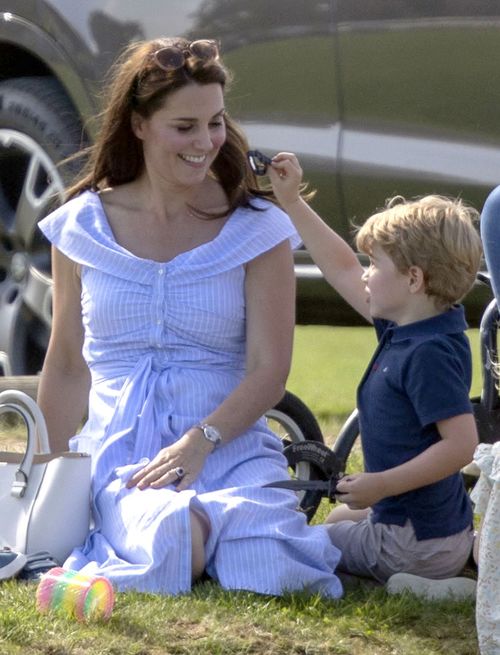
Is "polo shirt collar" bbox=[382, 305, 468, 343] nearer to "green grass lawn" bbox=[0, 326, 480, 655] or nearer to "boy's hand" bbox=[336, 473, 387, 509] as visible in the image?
"boy's hand" bbox=[336, 473, 387, 509]

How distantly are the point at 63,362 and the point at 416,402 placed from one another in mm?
1046

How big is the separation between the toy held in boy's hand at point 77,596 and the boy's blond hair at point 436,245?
1.06 meters

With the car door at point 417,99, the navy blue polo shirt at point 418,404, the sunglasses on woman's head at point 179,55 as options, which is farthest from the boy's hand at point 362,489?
the car door at point 417,99

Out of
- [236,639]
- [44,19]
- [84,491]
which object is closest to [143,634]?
[236,639]

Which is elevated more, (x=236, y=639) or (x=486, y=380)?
(x=486, y=380)

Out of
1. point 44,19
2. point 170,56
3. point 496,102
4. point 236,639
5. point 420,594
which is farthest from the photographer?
point 44,19

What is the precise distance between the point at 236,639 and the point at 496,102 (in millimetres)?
2164

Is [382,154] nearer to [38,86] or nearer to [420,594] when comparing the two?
[38,86]

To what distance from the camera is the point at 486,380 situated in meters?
4.78

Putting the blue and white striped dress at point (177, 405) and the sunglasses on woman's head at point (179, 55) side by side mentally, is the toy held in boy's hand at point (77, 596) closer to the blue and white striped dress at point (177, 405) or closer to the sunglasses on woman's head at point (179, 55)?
the blue and white striped dress at point (177, 405)

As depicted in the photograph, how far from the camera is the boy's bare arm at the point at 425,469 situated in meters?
4.22

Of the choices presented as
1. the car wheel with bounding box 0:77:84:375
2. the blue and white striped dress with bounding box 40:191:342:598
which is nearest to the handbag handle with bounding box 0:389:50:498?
the blue and white striped dress with bounding box 40:191:342:598

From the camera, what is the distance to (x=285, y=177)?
15.0 ft

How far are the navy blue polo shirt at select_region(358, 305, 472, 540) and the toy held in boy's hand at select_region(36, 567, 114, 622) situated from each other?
0.83 m
